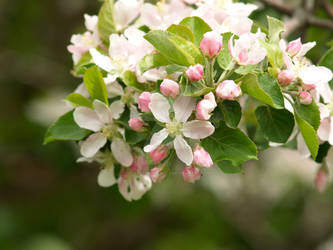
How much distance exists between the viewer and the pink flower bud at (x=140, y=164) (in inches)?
54.6

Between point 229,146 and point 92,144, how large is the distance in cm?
36

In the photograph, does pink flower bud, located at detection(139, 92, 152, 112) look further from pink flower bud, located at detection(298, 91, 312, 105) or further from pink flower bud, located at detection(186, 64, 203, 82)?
pink flower bud, located at detection(298, 91, 312, 105)

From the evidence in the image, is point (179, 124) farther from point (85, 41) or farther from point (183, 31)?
point (85, 41)

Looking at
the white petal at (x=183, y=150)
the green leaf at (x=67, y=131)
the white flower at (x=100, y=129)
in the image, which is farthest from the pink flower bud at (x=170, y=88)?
the green leaf at (x=67, y=131)

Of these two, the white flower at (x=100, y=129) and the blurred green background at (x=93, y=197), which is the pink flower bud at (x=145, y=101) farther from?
the blurred green background at (x=93, y=197)

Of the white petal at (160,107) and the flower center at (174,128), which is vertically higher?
the white petal at (160,107)

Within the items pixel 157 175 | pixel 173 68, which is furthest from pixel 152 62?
pixel 157 175

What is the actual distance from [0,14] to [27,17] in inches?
10.4

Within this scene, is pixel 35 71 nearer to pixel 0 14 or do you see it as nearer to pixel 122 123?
pixel 0 14

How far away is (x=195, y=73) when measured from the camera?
1115 millimetres

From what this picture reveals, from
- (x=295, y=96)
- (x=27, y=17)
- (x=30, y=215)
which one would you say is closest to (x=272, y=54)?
(x=295, y=96)

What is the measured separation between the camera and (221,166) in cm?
128

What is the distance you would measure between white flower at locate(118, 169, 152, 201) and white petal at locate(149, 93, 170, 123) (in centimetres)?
30

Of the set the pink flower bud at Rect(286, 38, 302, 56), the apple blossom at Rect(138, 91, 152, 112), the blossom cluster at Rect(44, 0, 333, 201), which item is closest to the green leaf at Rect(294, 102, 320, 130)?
the blossom cluster at Rect(44, 0, 333, 201)
